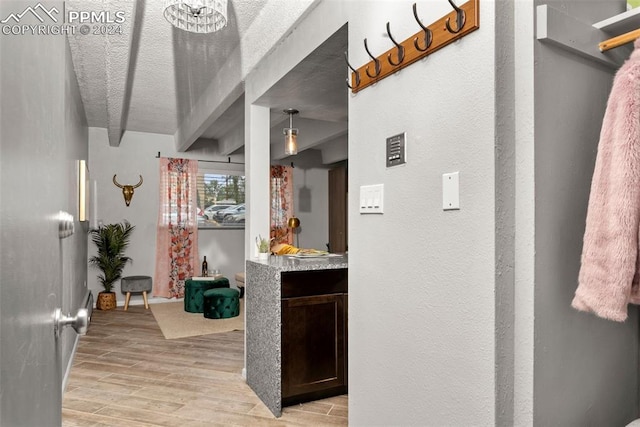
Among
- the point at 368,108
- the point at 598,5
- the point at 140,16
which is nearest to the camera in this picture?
the point at 598,5

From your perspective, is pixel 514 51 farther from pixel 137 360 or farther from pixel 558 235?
pixel 137 360

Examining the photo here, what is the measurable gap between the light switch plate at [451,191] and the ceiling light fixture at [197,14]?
1.50 meters

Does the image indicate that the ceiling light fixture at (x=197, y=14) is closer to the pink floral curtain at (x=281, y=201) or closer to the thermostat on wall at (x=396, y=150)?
the thermostat on wall at (x=396, y=150)

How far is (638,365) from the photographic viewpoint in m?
1.44

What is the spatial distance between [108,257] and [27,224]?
5.61 meters

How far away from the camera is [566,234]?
3.95 feet

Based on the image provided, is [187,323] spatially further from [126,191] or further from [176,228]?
[126,191]

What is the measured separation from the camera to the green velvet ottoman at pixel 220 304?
16.3 feet

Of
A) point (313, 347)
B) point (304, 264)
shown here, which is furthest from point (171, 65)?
point (313, 347)

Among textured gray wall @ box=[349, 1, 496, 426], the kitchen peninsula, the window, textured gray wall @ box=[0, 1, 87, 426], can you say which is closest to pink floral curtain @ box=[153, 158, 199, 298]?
the window

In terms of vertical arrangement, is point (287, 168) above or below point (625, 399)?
above

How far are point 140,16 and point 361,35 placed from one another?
1708mm

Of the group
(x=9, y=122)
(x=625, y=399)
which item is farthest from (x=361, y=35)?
(x=625, y=399)

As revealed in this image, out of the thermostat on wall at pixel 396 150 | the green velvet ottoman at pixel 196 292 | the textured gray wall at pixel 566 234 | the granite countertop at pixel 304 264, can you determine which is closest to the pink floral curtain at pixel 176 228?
the green velvet ottoman at pixel 196 292
